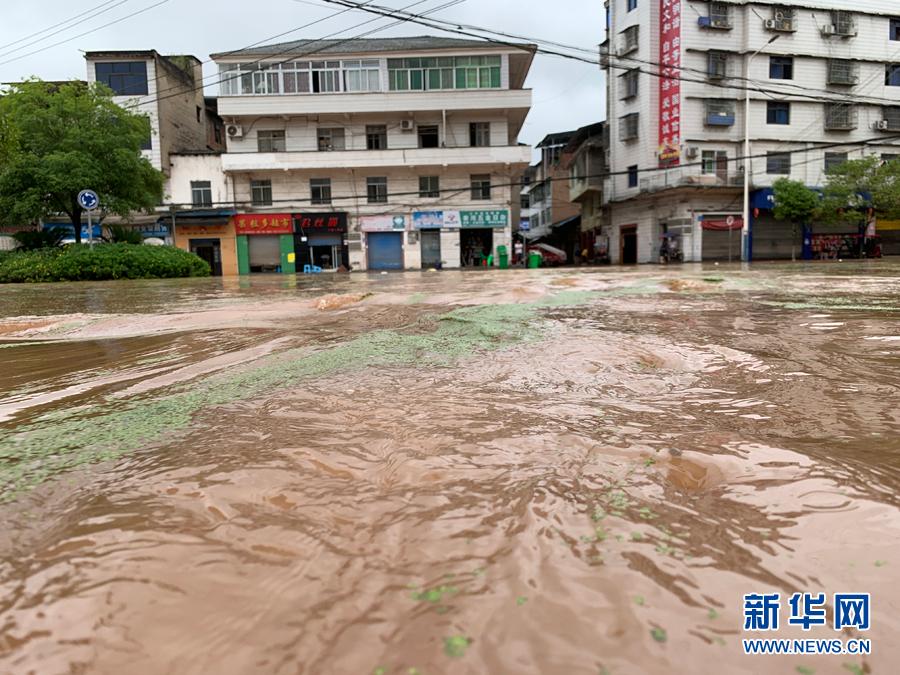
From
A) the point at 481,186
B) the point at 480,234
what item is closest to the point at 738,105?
the point at 481,186

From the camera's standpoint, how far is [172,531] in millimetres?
1625

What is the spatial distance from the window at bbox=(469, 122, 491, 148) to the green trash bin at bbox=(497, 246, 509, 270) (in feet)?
17.0

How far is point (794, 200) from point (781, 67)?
7113mm

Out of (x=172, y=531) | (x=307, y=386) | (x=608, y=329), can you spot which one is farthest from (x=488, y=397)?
(x=608, y=329)

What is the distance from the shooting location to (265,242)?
102ft

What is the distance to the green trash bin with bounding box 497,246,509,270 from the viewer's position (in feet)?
96.1

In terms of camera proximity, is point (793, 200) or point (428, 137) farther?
point (428, 137)

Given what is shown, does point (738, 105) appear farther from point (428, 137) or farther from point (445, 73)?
point (428, 137)

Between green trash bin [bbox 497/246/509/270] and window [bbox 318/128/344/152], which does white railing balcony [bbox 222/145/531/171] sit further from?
green trash bin [bbox 497/246/509/270]

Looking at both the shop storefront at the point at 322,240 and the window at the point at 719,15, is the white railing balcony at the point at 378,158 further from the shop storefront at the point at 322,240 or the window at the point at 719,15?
the window at the point at 719,15

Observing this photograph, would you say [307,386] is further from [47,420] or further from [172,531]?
[172,531]

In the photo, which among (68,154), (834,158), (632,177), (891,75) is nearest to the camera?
(68,154)

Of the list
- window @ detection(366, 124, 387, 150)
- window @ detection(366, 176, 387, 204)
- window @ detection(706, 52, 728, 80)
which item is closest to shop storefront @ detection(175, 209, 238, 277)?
window @ detection(366, 176, 387, 204)

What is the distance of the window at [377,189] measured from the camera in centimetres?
3078
